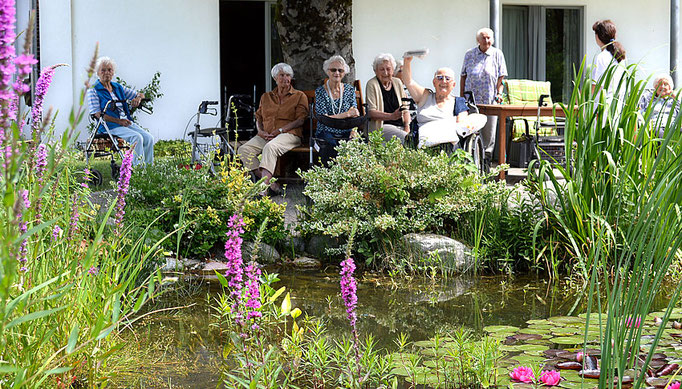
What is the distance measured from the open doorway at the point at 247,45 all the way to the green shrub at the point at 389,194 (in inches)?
271

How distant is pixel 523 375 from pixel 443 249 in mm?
2394

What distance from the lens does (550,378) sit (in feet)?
8.58

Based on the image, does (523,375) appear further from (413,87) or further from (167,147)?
(167,147)

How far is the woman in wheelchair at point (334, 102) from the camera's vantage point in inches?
290

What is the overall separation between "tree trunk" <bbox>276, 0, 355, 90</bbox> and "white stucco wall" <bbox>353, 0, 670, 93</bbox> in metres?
3.60

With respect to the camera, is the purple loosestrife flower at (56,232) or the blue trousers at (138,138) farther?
the blue trousers at (138,138)

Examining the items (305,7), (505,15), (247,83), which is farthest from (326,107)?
(505,15)

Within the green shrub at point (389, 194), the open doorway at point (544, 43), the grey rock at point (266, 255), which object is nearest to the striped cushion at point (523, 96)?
the open doorway at point (544, 43)

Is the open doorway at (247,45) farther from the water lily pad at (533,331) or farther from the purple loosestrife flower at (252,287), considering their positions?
the purple loosestrife flower at (252,287)

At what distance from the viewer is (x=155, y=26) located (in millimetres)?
10953

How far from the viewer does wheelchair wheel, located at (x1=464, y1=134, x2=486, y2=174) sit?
7184 mm

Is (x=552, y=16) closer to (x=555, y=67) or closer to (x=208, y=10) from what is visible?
(x=555, y=67)

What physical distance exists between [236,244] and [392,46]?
9978mm

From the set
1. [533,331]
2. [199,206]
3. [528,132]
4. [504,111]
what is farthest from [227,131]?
[528,132]
